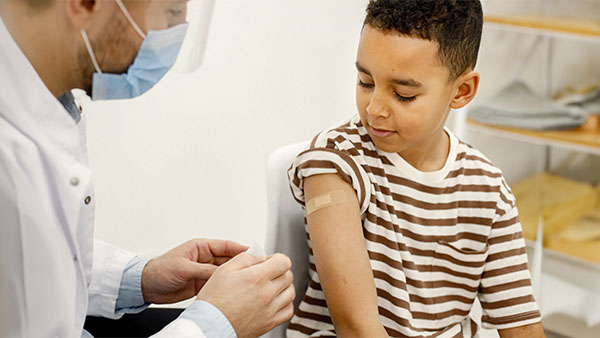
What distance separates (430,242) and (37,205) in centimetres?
71

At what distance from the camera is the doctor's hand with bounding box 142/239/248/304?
3.91 feet

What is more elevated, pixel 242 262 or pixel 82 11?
pixel 82 11

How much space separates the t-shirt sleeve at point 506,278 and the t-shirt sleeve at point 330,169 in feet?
0.93

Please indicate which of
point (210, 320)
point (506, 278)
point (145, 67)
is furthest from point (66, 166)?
point (506, 278)

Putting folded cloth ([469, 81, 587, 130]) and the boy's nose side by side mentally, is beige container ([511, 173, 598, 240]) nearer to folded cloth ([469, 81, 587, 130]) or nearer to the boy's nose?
folded cloth ([469, 81, 587, 130])

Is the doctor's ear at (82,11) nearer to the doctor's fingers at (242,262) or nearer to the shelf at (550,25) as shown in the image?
the doctor's fingers at (242,262)

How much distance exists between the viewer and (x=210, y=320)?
0.97 meters

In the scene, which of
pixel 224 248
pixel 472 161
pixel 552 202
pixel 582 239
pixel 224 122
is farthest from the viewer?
pixel 552 202

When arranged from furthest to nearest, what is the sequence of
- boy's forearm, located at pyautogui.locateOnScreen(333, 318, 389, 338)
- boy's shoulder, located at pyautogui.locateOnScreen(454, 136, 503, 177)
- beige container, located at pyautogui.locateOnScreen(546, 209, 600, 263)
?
beige container, located at pyautogui.locateOnScreen(546, 209, 600, 263) → boy's shoulder, located at pyautogui.locateOnScreen(454, 136, 503, 177) → boy's forearm, located at pyautogui.locateOnScreen(333, 318, 389, 338)

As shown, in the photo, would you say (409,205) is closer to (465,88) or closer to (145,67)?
(465,88)

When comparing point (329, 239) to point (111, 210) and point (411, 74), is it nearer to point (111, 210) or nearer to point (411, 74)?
point (411, 74)

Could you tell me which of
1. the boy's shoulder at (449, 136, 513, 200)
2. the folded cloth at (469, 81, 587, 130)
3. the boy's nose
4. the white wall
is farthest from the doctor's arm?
the folded cloth at (469, 81, 587, 130)

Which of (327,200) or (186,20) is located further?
(327,200)

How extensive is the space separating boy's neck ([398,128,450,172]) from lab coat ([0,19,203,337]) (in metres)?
0.56
